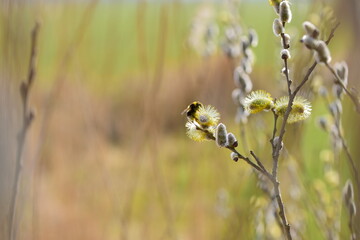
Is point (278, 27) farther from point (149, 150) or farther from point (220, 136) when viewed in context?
point (149, 150)

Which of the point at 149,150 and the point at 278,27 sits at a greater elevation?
the point at 149,150

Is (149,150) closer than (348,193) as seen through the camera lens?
No

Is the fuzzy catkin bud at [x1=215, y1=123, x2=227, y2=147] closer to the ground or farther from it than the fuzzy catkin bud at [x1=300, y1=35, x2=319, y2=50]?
closer to the ground

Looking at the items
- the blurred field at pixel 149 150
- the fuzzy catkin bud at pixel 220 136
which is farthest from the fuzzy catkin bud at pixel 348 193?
the fuzzy catkin bud at pixel 220 136

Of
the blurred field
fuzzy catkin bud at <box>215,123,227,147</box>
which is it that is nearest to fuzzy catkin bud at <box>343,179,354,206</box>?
the blurred field

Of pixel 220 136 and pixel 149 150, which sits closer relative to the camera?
pixel 220 136

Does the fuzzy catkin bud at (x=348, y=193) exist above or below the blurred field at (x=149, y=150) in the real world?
below

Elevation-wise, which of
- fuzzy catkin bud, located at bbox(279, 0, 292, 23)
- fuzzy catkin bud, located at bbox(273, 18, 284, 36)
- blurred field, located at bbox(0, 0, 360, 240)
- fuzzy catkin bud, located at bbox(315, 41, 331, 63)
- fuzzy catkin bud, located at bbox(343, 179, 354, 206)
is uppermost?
blurred field, located at bbox(0, 0, 360, 240)

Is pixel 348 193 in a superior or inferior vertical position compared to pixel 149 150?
inferior

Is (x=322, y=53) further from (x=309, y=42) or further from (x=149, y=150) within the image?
(x=149, y=150)

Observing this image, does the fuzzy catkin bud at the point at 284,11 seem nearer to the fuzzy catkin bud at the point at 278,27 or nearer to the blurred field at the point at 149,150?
the fuzzy catkin bud at the point at 278,27

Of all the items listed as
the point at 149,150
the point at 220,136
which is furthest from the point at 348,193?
the point at 149,150

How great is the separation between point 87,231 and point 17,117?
66cm

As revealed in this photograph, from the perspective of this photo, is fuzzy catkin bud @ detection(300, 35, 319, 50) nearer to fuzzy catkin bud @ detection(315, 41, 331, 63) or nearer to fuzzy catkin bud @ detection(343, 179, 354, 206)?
fuzzy catkin bud @ detection(315, 41, 331, 63)
